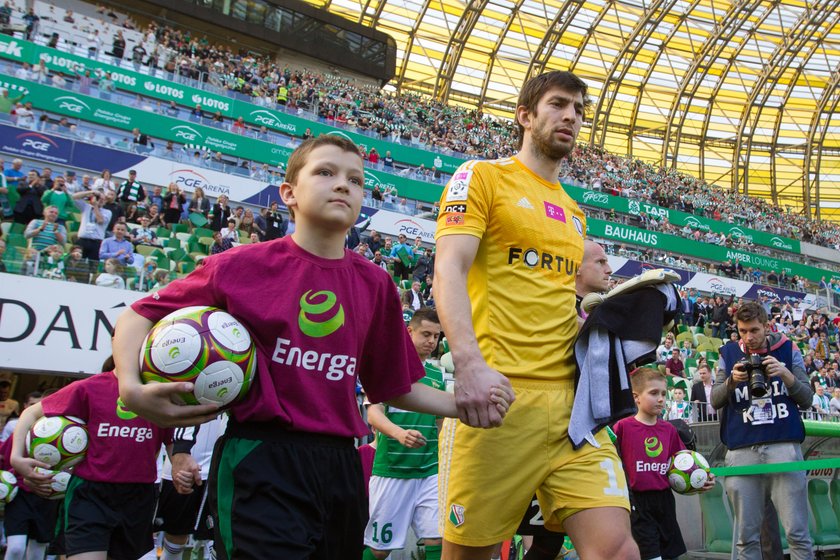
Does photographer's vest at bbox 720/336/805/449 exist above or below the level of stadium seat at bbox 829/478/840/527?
above

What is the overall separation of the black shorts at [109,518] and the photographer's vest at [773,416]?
12.6 feet

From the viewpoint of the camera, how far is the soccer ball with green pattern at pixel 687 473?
4.93 metres

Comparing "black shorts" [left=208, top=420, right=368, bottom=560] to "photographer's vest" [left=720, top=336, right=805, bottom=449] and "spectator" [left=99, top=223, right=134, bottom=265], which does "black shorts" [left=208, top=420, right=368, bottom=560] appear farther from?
"spectator" [left=99, top=223, right=134, bottom=265]

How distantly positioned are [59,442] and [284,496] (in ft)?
7.84

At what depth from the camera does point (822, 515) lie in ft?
22.4

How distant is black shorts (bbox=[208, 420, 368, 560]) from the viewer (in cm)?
203

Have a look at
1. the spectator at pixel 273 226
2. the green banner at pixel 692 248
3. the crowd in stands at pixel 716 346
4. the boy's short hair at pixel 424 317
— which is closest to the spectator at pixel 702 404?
the crowd in stands at pixel 716 346

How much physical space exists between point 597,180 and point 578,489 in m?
32.6

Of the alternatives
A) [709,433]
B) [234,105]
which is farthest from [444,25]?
[709,433]

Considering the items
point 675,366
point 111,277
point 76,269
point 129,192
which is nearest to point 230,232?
point 129,192

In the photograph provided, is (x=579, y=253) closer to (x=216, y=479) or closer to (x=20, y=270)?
(x=216, y=479)

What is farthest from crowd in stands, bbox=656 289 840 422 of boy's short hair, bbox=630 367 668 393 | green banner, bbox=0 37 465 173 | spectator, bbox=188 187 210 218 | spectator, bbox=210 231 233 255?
green banner, bbox=0 37 465 173

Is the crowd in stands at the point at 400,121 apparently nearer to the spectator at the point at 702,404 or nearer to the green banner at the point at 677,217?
the green banner at the point at 677,217

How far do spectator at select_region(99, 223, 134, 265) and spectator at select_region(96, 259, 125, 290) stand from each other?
760 millimetres
